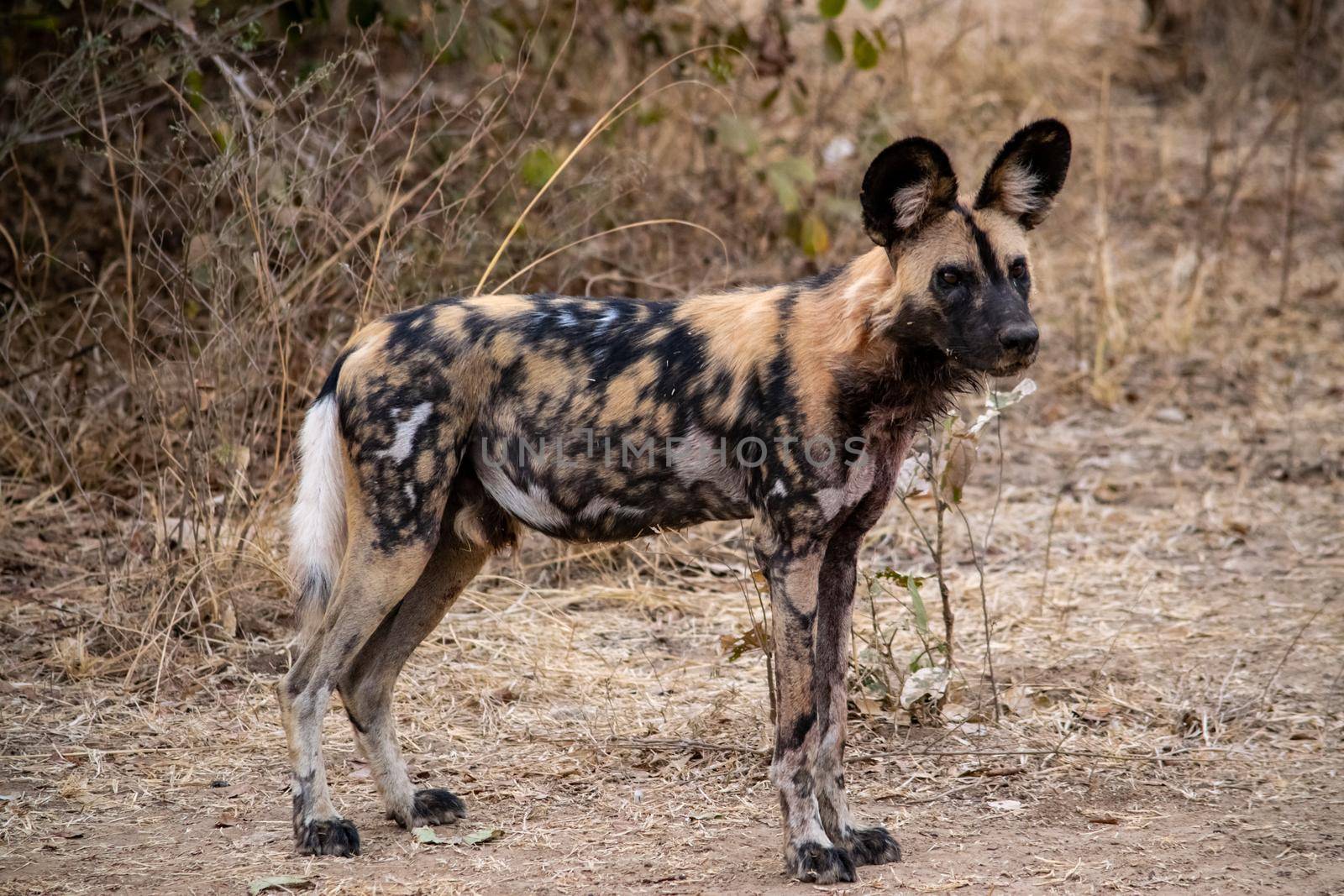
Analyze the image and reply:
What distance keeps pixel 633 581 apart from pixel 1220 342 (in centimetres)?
494

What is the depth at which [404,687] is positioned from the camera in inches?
198

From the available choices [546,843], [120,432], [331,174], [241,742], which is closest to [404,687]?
[241,742]

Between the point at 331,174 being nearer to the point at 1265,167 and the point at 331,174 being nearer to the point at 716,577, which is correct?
the point at 716,577

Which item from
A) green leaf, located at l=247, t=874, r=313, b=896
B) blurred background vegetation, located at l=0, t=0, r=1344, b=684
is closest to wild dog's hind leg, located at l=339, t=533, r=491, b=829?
green leaf, located at l=247, t=874, r=313, b=896

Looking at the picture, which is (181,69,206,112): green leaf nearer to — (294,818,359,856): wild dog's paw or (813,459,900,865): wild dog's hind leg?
(294,818,359,856): wild dog's paw

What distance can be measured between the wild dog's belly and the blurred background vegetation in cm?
98

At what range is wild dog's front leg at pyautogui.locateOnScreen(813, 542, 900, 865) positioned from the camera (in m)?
3.77

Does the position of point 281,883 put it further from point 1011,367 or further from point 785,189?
point 785,189

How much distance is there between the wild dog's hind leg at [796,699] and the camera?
3598 mm

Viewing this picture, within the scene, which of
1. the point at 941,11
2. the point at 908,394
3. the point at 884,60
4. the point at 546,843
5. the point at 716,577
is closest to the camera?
the point at 908,394

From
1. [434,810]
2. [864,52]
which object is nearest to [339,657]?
[434,810]

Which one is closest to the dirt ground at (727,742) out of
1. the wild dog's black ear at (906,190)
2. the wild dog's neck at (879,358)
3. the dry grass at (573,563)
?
the dry grass at (573,563)

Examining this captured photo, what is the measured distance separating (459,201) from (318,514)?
1893 millimetres

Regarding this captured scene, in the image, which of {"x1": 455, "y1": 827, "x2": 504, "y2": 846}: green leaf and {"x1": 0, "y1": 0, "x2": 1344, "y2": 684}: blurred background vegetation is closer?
{"x1": 455, "y1": 827, "x2": 504, "y2": 846}: green leaf
